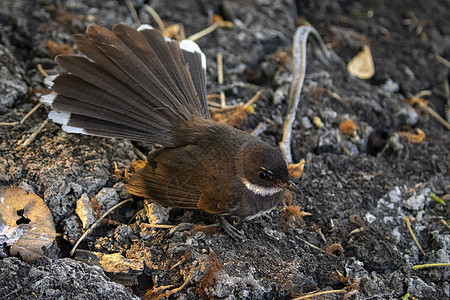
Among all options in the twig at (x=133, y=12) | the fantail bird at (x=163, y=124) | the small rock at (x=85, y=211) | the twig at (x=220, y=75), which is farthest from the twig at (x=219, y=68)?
the small rock at (x=85, y=211)

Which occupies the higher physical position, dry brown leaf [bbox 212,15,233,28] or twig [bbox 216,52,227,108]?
dry brown leaf [bbox 212,15,233,28]

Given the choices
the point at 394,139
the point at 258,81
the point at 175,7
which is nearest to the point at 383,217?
the point at 394,139

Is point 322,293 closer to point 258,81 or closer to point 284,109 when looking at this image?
point 284,109

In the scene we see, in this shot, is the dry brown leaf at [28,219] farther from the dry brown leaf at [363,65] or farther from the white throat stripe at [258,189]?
the dry brown leaf at [363,65]

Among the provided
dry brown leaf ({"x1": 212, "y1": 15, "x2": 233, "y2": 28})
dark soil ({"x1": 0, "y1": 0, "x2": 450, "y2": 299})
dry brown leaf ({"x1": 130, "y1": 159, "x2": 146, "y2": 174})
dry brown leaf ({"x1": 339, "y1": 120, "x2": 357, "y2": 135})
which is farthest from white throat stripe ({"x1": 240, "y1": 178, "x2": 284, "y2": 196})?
dry brown leaf ({"x1": 212, "y1": 15, "x2": 233, "y2": 28})

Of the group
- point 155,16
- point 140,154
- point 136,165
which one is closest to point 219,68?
point 155,16

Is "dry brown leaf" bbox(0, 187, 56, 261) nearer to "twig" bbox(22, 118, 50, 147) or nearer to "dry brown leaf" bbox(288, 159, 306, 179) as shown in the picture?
"twig" bbox(22, 118, 50, 147)
